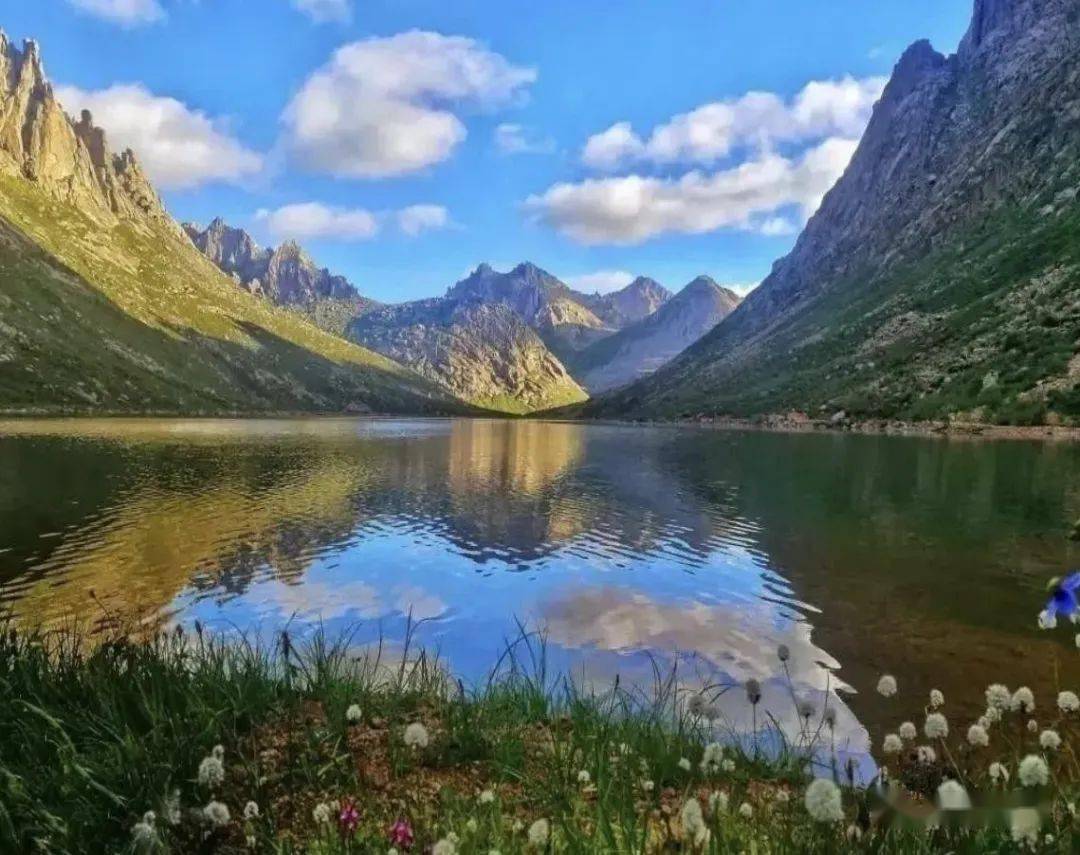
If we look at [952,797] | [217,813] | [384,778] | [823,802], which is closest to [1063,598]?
[952,797]

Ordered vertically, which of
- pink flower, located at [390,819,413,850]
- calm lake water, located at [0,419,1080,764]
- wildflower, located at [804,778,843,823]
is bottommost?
calm lake water, located at [0,419,1080,764]

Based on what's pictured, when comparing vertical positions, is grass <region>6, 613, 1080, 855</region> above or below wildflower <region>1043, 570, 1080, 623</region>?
below

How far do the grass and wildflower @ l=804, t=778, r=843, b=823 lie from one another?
238 mm

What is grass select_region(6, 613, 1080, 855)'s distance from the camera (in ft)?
15.9

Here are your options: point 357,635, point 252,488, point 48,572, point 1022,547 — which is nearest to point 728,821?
point 357,635

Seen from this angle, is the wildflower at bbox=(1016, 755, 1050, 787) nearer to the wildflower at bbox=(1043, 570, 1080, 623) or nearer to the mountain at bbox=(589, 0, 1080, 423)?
the wildflower at bbox=(1043, 570, 1080, 623)

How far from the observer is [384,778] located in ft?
22.9

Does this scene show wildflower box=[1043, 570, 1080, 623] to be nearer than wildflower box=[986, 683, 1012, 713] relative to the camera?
Yes

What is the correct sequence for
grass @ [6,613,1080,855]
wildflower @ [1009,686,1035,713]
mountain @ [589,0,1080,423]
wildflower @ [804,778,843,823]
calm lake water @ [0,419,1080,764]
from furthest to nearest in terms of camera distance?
mountain @ [589,0,1080,423] → calm lake water @ [0,419,1080,764] → wildflower @ [1009,686,1035,713] → grass @ [6,613,1080,855] → wildflower @ [804,778,843,823]

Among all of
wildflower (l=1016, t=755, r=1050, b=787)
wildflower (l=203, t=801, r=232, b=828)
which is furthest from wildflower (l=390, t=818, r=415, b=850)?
wildflower (l=1016, t=755, r=1050, b=787)

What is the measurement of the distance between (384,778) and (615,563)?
72.9 feet

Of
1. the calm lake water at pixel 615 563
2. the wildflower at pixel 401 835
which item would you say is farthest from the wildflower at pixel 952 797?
the calm lake water at pixel 615 563

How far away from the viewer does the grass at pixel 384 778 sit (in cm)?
484

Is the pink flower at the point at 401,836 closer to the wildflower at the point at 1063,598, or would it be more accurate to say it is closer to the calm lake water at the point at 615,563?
the wildflower at the point at 1063,598
